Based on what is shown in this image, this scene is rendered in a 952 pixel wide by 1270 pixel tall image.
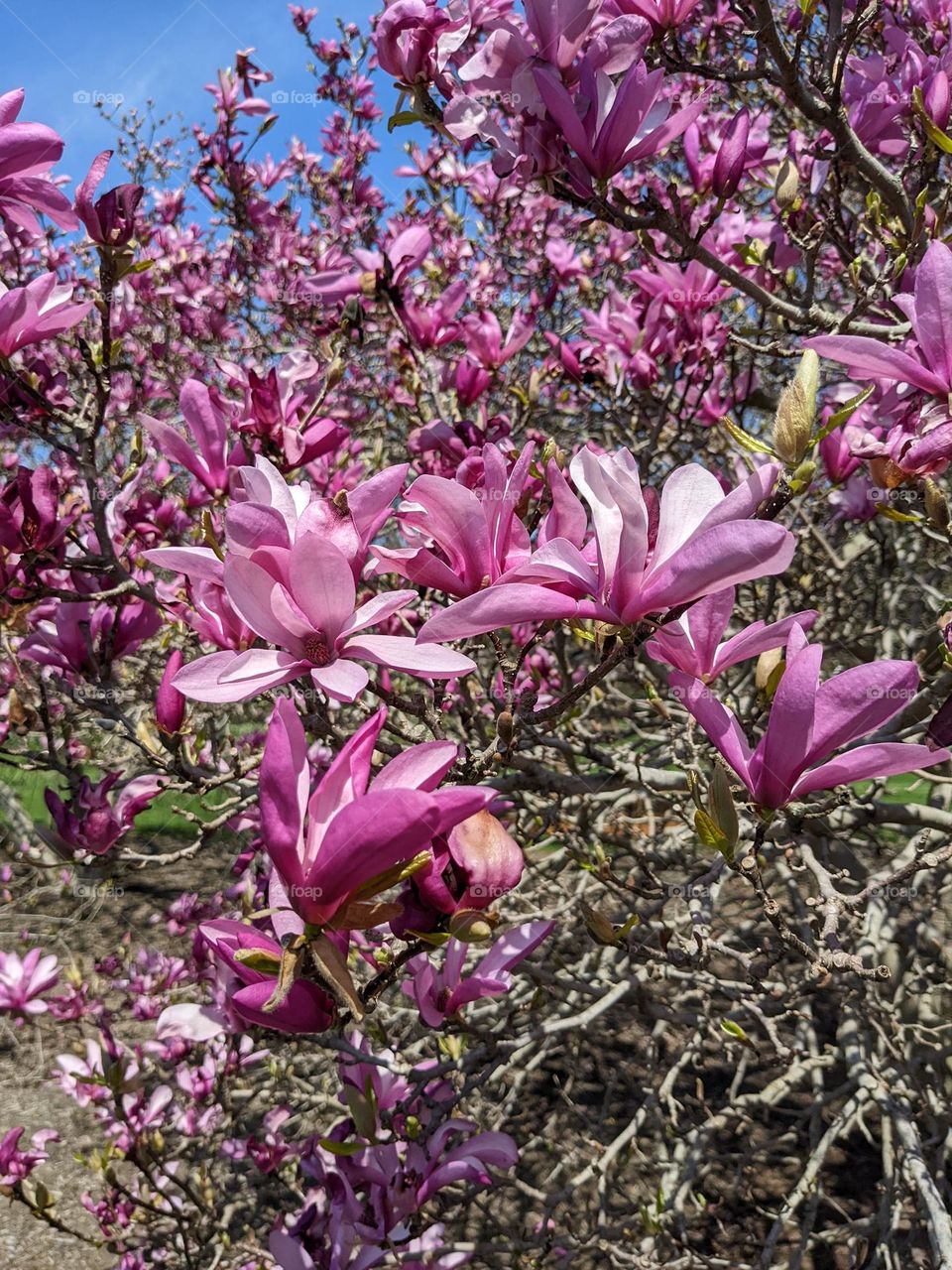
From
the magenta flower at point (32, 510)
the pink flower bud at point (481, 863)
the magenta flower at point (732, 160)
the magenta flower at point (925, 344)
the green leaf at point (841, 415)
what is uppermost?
the magenta flower at point (732, 160)

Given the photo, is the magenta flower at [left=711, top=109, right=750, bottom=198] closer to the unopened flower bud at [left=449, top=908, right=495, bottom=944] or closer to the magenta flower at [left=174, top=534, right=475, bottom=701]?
the magenta flower at [left=174, top=534, right=475, bottom=701]

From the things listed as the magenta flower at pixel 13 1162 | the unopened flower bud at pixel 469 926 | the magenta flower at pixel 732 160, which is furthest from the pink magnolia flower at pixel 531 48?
the magenta flower at pixel 13 1162

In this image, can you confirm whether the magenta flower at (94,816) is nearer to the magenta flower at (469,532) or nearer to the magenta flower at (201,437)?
the magenta flower at (201,437)

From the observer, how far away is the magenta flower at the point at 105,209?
1.52 metres

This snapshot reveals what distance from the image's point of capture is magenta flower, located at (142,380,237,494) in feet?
4.81

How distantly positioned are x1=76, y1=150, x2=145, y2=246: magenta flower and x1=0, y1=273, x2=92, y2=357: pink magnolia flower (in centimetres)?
23

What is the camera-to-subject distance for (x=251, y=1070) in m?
4.23

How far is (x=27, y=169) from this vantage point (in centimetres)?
133

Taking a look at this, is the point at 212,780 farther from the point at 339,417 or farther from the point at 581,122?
the point at 339,417

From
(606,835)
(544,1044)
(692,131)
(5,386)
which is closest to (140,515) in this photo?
(5,386)

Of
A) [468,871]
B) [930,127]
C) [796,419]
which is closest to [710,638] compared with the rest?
[796,419]

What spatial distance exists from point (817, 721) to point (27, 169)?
1399mm

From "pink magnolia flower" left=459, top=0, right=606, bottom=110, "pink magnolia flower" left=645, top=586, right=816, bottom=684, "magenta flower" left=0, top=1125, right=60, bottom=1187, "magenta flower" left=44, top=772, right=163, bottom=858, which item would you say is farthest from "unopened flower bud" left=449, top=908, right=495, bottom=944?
"magenta flower" left=0, top=1125, right=60, bottom=1187

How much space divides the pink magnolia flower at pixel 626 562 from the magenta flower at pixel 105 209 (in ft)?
3.75
